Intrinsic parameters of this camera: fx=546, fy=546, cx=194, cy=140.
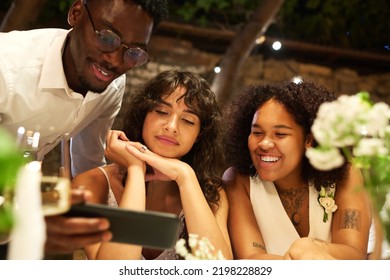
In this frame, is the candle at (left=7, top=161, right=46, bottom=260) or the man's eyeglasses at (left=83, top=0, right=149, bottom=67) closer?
the candle at (left=7, top=161, right=46, bottom=260)

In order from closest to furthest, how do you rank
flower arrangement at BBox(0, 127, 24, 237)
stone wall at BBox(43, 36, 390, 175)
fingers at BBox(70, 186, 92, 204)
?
flower arrangement at BBox(0, 127, 24, 237) < fingers at BBox(70, 186, 92, 204) < stone wall at BBox(43, 36, 390, 175)

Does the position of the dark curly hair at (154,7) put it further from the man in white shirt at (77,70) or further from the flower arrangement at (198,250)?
the flower arrangement at (198,250)

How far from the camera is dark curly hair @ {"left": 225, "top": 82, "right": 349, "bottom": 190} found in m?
1.79

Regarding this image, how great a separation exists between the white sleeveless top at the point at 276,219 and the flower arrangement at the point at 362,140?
0.32m

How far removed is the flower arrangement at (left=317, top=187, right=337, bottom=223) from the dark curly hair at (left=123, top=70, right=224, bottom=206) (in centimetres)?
35

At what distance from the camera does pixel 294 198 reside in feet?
6.19

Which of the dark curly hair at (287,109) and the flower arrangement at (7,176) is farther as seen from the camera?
the dark curly hair at (287,109)

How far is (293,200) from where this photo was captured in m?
→ 1.89

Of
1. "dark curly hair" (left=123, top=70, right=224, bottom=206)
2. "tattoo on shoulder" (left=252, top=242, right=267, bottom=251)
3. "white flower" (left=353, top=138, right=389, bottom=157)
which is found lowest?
"tattoo on shoulder" (left=252, top=242, right=267, bottom=251)

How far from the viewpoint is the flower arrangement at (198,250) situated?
5.39 ft

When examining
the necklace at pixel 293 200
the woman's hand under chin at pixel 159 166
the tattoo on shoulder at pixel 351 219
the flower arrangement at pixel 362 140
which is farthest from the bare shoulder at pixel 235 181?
the flower arrangement at pixel 362 140

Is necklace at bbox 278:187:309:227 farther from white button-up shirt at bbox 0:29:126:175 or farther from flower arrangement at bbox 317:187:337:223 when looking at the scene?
white button-up shirt at bbox 0:29:126:175

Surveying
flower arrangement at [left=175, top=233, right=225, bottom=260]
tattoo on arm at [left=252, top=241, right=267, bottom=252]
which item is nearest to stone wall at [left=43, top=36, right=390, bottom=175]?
flower arrangement at [left=175, top=233, right=225, bottom=260]
